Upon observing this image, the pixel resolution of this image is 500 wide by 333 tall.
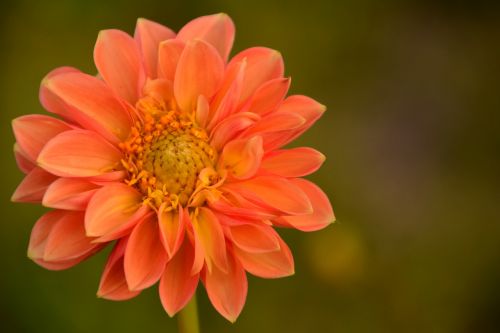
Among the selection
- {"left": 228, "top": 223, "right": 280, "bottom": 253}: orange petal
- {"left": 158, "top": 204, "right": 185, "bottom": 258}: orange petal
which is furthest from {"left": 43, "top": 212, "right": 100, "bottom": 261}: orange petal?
{"left": 228, "top": 223, "right": 280, "bottom": 253}: orange petal

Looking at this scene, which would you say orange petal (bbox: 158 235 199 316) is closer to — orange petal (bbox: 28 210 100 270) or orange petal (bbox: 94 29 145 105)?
orange petal (bbox: 28 210 100 270)

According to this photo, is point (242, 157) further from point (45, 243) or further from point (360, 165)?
point (360, 165)

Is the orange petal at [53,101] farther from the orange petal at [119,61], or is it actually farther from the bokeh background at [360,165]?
the bokeh background at [360,165]

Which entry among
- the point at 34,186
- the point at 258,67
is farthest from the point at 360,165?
the point at 34,186

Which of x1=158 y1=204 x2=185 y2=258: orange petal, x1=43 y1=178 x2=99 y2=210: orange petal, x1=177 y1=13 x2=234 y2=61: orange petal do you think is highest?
x1=177 y1=13 x2=234 y2=61: orange petal

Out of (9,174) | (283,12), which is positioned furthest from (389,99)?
(9,174)

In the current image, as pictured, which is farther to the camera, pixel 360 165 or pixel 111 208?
pixel 360 165
